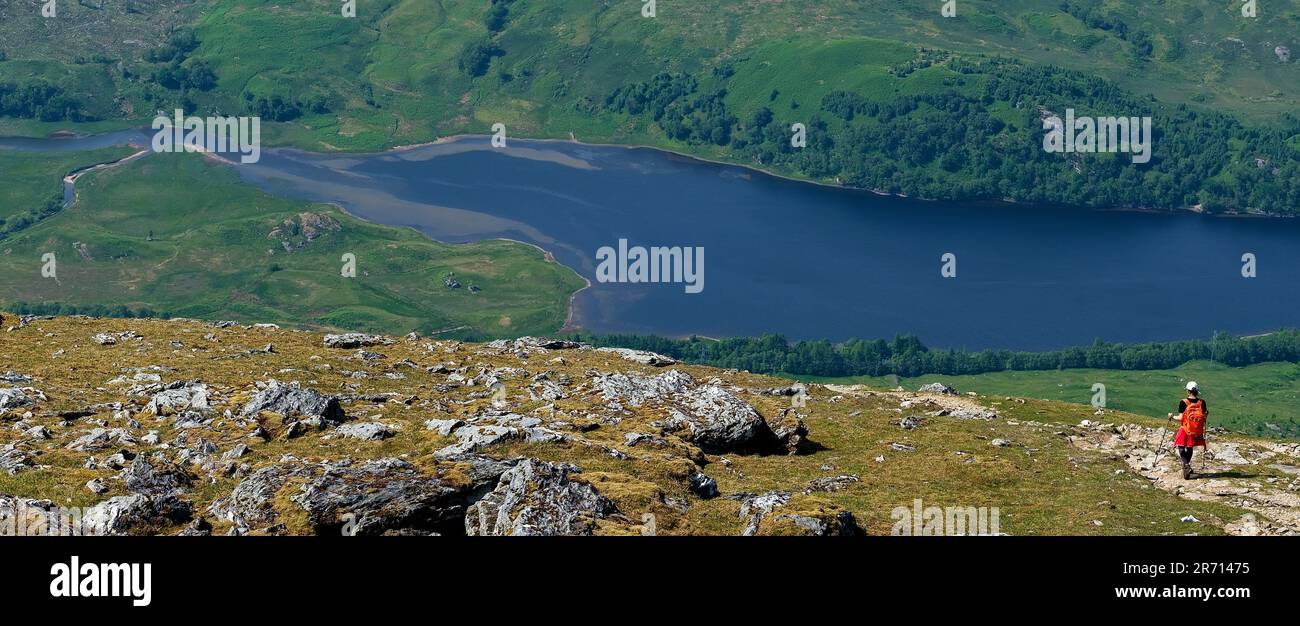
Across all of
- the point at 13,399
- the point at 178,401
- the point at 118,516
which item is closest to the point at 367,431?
the point at 178,401

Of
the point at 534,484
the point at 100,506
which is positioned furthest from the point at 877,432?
the point at 100,506

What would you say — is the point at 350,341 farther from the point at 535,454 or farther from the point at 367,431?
the point at 535,454

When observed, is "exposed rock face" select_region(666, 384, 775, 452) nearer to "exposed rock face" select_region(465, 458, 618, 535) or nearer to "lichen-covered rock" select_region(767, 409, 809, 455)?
"lichen-covered rock" select_region(767, 409, 809, 455)

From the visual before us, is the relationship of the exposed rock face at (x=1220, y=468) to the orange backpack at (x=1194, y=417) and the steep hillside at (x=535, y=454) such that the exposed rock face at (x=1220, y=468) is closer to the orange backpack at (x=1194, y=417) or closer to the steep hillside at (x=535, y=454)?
the steep hillside at (x=535, y=454)

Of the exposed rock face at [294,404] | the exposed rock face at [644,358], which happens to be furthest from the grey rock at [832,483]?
the exposed rock face at [644,358]

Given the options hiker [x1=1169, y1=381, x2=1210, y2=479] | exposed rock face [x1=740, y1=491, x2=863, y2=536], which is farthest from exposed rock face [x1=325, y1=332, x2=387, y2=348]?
hiker [x1=1169, y1=381, x2=1210, y2=479]
